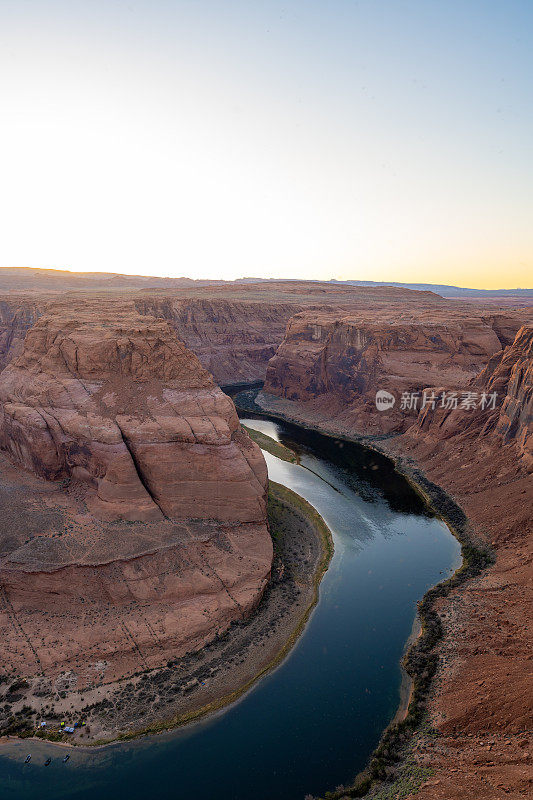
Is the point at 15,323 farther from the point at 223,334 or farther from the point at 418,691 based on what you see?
the point at 418,691

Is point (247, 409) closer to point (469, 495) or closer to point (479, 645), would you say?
point (469, 495)

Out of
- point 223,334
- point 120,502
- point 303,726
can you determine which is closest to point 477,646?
point 303,726

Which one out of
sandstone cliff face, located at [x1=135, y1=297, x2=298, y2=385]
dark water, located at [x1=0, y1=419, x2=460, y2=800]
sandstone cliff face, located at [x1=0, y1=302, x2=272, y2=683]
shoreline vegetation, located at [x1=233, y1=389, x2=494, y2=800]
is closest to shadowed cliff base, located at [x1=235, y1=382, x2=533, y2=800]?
shoreline vegetation, located at [x1=233, y1=389, x2=494, y2=800]

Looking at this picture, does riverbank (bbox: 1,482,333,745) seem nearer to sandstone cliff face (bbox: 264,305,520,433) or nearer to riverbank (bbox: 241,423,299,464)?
riverbank (bbox: 241,423,299,464)

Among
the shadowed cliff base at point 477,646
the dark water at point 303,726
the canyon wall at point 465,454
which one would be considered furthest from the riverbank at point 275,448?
the dark water at point 303,726

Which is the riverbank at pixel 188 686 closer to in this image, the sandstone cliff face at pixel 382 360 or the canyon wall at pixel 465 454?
the canyon wall at pixel 465 454

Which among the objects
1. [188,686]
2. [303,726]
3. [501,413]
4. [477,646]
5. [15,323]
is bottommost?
[303,726]

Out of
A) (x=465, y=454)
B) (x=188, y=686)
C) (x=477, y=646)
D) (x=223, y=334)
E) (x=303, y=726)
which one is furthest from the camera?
(x=223, y=334)
